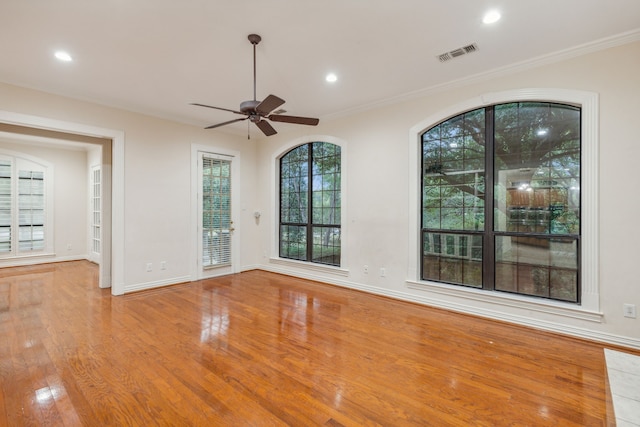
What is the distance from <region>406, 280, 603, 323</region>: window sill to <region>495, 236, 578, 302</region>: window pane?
0.13 meters

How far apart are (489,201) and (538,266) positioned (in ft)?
3.01

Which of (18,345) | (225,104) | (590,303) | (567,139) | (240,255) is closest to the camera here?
(18,345)

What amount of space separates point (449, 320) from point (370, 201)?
80.1 inches

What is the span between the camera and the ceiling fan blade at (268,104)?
9.09 feet

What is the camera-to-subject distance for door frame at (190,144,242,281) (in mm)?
5641

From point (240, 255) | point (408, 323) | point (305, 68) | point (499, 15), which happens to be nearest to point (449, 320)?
point (408, 323)

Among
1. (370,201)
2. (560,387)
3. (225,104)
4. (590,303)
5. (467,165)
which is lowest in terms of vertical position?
(560,387)

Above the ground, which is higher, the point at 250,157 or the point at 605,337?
the point at 250,157

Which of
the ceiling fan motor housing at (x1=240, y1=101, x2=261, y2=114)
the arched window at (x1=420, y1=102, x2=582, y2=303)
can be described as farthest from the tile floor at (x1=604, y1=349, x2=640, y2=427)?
the ceiling fan motor housing at (x1=240, y1=101, x2=261, y2=114)

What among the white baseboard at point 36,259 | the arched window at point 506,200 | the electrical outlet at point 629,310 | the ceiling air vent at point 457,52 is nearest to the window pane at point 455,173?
the arched window at point 506,200

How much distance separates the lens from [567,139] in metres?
3.41

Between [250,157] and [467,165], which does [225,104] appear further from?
[467,165]

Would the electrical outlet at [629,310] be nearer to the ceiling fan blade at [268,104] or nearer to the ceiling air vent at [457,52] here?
the ceiling air vent at [457,52]

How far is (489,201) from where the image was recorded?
386 centimetres
